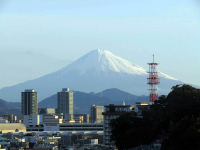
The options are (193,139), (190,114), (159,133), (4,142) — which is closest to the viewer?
(193,139)

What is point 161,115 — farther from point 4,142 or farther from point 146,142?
point 4,142

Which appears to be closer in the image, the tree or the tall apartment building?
the tree

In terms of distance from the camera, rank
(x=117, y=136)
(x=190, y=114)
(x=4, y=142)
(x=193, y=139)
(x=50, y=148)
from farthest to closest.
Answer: (x=4, y=142) → (x=50, y=148) → (x=117, y=136) → (x=190, y=114) → (x=193, y=139)

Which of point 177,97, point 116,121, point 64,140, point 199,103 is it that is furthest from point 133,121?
point 64,140

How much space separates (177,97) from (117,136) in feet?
33.2

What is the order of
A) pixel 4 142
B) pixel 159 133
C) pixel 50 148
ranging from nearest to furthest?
pixel 159 133, pixel 50 148, pixel 4 142

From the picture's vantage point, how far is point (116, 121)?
101438mm

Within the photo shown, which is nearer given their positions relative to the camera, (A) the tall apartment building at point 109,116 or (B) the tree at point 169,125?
(B) the tree at point 169,125

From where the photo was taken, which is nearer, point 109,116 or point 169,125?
point 169,125

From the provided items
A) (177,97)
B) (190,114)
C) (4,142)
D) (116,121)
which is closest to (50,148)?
(4,142)

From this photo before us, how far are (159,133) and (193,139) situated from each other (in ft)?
62.0

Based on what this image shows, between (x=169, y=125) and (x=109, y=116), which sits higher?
(x=109, y=116)

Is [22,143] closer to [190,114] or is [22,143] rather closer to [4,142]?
[4,142]

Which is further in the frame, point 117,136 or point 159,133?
point 117,136
